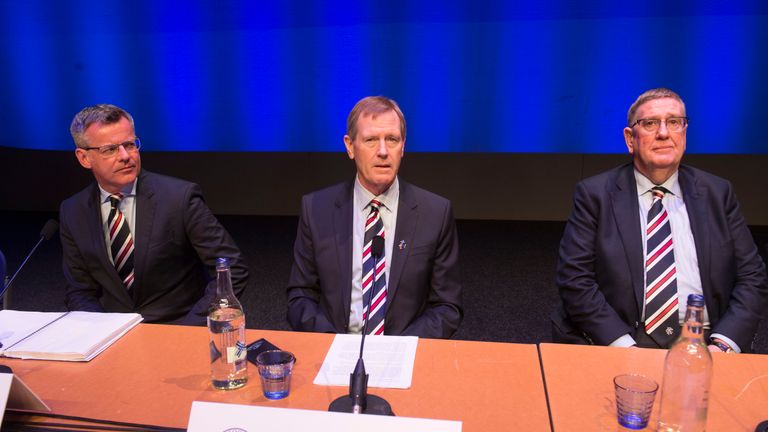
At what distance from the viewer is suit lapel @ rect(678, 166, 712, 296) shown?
81.6 inches

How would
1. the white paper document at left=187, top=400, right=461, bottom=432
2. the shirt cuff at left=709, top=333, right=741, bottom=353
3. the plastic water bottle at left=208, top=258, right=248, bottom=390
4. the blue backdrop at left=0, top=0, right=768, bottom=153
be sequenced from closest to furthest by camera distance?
the white paper document at left=187, top=400, right=461, bottom=432, the plastic water bottle at left=208, top=258, right=248, bottom=390, the shirt cuff at left=709, top=333, right=741, bottom=353, the blue backdrop at left=0, top=0, right=768, bottom=153

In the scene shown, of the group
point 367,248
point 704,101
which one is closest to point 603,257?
point 367,248

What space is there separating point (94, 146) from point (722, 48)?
179 inches

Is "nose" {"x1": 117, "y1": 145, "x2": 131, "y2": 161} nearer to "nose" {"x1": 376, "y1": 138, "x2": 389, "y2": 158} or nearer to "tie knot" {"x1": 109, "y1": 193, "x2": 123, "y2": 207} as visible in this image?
"tie knot" {"x1": 109, "y1": 193, "x2": 123, "y2": 207}

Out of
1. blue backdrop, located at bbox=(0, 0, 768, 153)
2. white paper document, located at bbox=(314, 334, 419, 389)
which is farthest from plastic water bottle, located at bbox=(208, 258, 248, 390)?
blue backdrop, located at bbox=(0, 0, 768, 153)

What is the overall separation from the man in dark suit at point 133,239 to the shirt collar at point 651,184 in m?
1.53

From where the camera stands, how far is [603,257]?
7.04 ft

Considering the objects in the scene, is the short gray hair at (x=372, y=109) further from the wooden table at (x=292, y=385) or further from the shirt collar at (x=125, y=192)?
the shirt collar at (x=125, y=192)

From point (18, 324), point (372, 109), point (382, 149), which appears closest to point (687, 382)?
point (382, 149)

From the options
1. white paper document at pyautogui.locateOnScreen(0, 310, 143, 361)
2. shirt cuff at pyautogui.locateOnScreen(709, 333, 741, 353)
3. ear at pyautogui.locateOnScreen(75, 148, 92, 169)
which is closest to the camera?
white paper document at pyautogui.locateOnScreen(0, 310, 143, 361)

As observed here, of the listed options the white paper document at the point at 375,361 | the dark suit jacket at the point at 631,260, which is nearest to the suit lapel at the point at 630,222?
the dark suit jacket at the point at 631,260

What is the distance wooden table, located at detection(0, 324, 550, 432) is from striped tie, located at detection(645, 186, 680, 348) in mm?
742

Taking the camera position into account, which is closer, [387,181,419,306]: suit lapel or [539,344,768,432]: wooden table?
[539,344,768,432]: wooden table

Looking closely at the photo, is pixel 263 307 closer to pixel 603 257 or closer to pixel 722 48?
pixel 603 257
